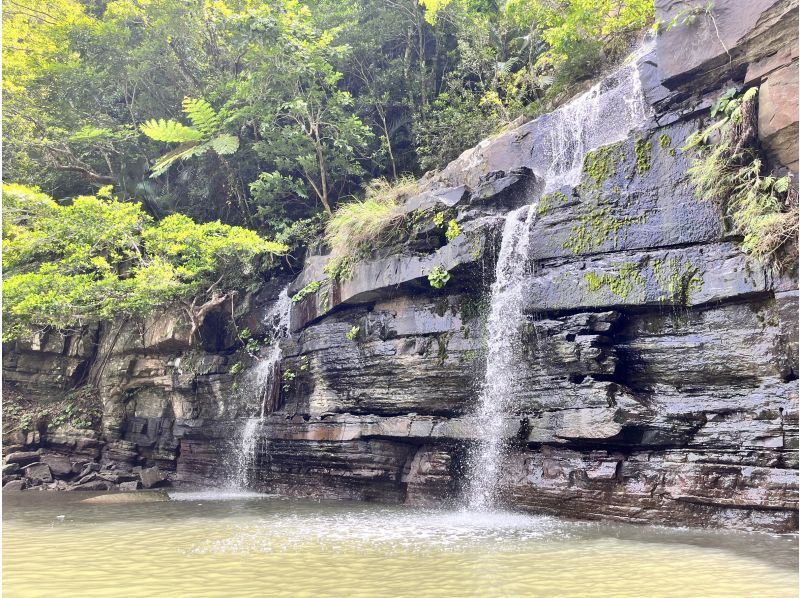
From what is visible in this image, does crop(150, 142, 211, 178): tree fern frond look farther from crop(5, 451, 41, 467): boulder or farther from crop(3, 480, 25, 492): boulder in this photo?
crop(3, 480, 25, 492): boulder

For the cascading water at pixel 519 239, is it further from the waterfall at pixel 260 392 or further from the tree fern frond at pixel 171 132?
the tree fern frond at pixel 171 132

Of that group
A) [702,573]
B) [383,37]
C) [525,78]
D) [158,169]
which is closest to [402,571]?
[702,573]

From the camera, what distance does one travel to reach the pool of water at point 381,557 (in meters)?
5.53

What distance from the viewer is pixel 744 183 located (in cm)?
885

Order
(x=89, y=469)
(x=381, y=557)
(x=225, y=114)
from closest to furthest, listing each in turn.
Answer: (x=381, y=557) < (x=89, y=469) < (x=225, y=114)

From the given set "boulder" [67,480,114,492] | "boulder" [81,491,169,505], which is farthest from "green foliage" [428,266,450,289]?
"boulder" [67,480,114,492]

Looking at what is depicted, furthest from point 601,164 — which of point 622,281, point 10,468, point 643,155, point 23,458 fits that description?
point 23,458

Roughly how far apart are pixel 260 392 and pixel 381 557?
9035 millimetres

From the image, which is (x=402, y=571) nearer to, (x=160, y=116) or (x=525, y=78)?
(x=525, y=78)

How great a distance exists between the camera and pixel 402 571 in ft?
20.3

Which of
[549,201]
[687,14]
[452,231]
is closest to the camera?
[687,14]

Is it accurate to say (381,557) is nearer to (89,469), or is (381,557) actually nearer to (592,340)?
(592,340)

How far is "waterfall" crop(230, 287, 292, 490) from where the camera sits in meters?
14.8

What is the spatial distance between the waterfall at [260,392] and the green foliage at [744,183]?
10.1 metres
